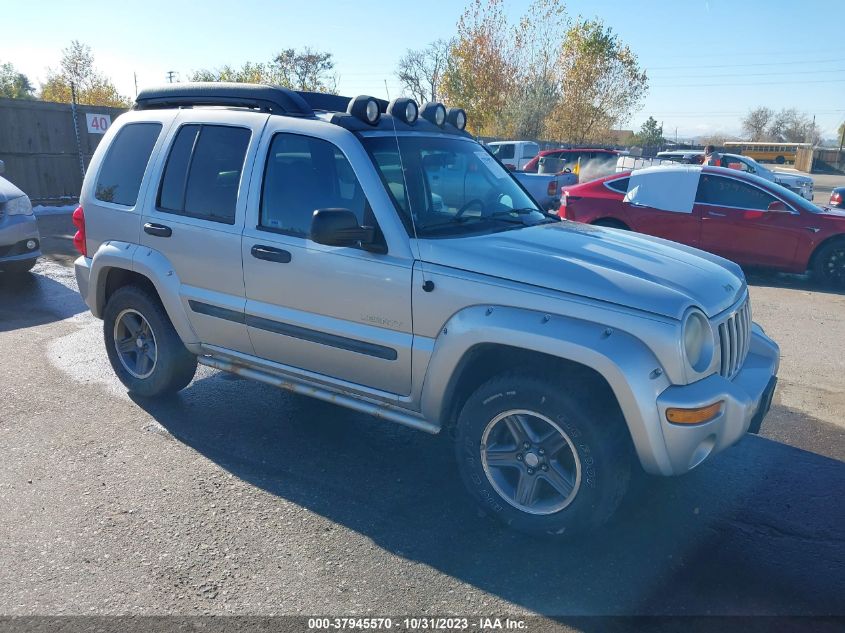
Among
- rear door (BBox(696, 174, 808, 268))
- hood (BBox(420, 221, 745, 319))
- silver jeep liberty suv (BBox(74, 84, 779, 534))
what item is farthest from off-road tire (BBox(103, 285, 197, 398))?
rear door (BBox(696, 174, 808, 268))

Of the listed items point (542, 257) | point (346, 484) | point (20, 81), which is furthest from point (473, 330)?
point (20, 81)

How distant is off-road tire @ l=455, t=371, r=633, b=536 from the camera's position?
10.8 ft

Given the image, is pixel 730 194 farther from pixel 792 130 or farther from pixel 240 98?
pixel 792 130

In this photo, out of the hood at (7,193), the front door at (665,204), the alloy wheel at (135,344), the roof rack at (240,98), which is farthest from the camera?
the front door at (665,204)

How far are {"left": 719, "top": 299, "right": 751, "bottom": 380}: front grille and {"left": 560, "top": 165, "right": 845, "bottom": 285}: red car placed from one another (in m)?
6.54

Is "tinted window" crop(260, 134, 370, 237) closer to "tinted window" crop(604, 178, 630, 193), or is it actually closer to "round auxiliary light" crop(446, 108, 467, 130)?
"round auxiliary light" crop(446, 108, 467, 130)

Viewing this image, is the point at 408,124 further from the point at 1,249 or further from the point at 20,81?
the point at 20,81

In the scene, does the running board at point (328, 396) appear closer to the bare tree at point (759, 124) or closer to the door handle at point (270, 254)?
the door handle at point (270, 254)

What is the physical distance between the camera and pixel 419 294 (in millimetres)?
3666

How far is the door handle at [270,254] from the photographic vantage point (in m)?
4.10

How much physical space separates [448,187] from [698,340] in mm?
1717

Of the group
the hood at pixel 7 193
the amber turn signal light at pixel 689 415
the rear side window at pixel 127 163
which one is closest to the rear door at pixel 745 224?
the amber turn signal light at pixel 689 415

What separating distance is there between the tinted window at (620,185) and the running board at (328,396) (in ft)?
25.0

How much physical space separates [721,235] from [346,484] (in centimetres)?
786
